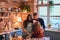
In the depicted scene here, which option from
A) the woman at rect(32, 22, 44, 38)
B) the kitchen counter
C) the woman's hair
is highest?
the woman's hair

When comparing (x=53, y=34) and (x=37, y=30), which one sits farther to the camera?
(x=53, y=34)

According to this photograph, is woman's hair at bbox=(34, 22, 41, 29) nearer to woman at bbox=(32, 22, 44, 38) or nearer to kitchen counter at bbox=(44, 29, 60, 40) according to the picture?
woman at bbox=(32, 22, 44, 38)

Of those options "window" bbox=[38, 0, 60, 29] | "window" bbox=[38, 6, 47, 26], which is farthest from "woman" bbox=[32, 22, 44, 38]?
"window" bbox=[38, 6, 47, 26]

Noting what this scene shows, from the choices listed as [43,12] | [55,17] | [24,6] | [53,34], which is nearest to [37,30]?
[53,34]

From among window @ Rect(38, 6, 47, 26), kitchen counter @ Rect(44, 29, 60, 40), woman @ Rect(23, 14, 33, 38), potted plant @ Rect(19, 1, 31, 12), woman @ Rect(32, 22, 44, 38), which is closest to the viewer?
woman @ Rect(32, 22, 44, 38)

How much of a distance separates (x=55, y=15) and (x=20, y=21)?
1.67m

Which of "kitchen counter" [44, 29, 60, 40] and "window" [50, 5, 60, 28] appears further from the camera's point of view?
"window" [50, 5, 60, 28]

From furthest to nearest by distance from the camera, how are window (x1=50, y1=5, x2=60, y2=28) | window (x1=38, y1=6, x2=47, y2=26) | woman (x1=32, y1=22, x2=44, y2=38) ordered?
window (x1=38, y1=6, x2=47, y2=26), window (x1=50, y1=5, x2=60, y2=28), woman (x1=32, y1=22, x2=44, y2=38)

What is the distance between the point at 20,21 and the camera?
6844mm

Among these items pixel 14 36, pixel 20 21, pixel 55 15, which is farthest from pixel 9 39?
pixel 55 15

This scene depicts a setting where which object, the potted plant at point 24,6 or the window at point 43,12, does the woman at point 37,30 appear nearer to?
the potted plant at point 24,6

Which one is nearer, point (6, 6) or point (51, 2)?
point (6, 6)

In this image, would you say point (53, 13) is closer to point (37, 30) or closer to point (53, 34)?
point (53, 34)

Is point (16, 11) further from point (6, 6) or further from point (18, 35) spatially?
point (18, 35)
